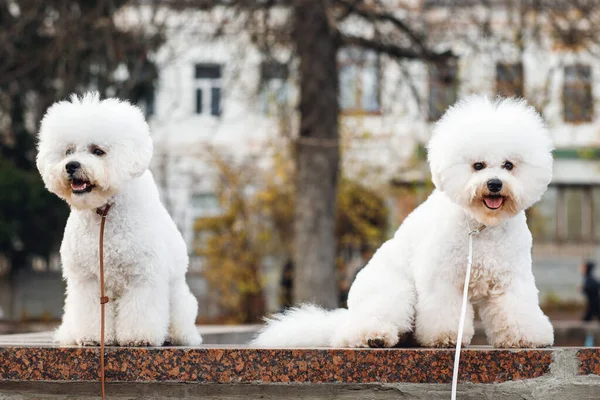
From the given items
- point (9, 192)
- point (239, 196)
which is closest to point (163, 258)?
point (9, 192)

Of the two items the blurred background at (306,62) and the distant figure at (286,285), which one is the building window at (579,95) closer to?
the blurred background at (306,62)

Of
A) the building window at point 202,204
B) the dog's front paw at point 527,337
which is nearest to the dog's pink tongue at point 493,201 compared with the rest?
the dog's front paw at point 527,337

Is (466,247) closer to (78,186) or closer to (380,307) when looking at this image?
(380,307)

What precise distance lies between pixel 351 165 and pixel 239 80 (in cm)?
861

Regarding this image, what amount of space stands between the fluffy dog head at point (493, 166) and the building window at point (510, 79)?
8367 millimetres

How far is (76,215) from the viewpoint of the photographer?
508cm

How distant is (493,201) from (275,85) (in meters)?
9.05

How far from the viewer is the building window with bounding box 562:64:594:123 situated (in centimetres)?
1343

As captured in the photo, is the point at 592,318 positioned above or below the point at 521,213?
below

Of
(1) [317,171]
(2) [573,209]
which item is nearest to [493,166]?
(1) [317,171]

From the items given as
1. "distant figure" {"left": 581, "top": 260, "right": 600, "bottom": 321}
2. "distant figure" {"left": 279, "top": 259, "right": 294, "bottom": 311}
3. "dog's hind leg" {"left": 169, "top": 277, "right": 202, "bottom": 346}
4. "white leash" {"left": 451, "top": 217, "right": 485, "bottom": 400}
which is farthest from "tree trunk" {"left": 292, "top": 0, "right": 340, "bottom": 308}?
"distant figure" {"left": 581, "top": 260, "right": 600, "bottom": 321}

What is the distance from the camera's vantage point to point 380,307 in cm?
498

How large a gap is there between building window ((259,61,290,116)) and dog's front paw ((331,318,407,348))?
310 inches

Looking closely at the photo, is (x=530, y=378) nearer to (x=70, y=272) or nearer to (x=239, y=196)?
(x=70, y=272)
